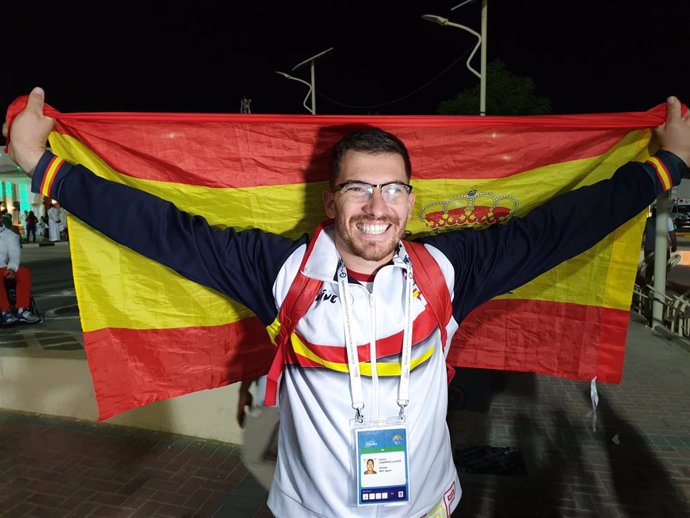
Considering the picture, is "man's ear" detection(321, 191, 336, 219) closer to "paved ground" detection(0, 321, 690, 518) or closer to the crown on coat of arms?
the crown on coat of arms

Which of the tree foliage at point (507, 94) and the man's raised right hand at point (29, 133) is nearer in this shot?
the man's raised right hand at point (29, 133)

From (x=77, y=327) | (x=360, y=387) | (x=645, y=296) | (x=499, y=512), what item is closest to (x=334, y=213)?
(x=360, y=387)

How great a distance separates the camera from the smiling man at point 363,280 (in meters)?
1.92

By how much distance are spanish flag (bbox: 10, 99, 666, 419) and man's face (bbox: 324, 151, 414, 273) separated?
59 centimetres

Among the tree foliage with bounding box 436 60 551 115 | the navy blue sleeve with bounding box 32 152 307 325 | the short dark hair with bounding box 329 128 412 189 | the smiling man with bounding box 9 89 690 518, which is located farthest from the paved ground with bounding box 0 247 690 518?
the tree foliage with bounding box 436 60 551 115

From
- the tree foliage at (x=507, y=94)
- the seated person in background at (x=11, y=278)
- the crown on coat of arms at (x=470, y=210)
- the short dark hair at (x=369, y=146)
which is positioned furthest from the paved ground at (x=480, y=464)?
the tree foliage at (x=507, y=94)

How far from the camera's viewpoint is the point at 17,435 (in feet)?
16.2

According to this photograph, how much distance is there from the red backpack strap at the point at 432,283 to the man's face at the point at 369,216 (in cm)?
11

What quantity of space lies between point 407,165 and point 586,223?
2.67 ft

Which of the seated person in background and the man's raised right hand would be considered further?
the seated person in background

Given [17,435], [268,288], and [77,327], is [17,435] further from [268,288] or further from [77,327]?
[268,288]

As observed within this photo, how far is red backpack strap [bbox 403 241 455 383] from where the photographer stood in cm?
202

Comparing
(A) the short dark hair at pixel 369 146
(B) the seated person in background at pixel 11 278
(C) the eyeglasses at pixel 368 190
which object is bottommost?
(B) the seated person in background at pixel 11 278

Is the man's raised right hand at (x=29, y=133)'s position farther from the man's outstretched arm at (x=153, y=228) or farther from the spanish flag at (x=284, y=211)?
the spanish flag at (x=284, y=211)
